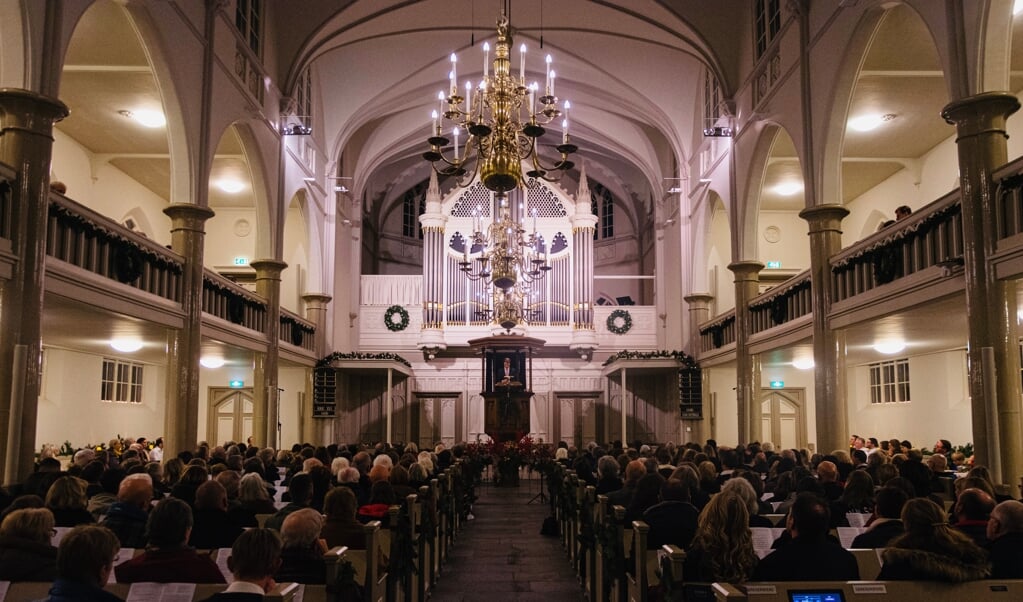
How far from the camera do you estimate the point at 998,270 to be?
930cm

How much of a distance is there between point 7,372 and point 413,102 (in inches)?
698

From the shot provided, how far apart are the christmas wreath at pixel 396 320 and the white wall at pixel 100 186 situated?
302 inches

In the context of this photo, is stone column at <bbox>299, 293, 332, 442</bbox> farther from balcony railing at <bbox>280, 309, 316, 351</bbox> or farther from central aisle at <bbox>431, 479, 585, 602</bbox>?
central aisle at <bbox>431, 479, 585, 602</bbox>

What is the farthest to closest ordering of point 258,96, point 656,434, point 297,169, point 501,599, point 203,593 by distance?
point 656,434, point 297,169, point 258,96, point 501,599, point 203,593

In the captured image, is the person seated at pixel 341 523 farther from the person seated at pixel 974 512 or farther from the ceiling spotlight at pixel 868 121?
the ceiling spotlight at pixel 868 121

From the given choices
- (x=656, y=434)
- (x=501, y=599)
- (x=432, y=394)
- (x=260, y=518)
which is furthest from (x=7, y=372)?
(x=656, y=434)

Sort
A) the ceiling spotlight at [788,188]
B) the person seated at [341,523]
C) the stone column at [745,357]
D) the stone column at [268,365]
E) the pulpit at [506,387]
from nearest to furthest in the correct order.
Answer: the person seated at [341,523] → the stone column at [268,365] → the stone column at [745,357] → the ceiling spotlight at [788,188] → the pulpit at [506,387]

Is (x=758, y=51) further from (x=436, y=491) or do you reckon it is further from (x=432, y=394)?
(x=432, y=394)

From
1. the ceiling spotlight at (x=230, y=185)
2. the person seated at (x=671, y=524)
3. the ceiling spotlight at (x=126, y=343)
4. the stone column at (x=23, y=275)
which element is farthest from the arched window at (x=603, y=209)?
the person seated at (x=671, y=524)

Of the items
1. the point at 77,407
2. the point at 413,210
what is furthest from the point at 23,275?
the point at 413,210

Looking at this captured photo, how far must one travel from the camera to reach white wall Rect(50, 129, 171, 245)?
18.6 meters

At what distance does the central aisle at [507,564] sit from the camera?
28.9 ft

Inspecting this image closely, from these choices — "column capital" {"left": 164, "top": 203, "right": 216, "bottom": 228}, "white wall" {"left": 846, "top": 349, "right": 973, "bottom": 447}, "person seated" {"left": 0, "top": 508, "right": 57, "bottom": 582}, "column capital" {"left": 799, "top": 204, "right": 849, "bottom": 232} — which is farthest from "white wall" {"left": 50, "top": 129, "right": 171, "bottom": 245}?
"white wall" {"left": 846, "top": 349, "right": 973, "bottom": 447}

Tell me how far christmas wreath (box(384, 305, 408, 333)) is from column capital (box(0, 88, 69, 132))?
1851 centimetres
